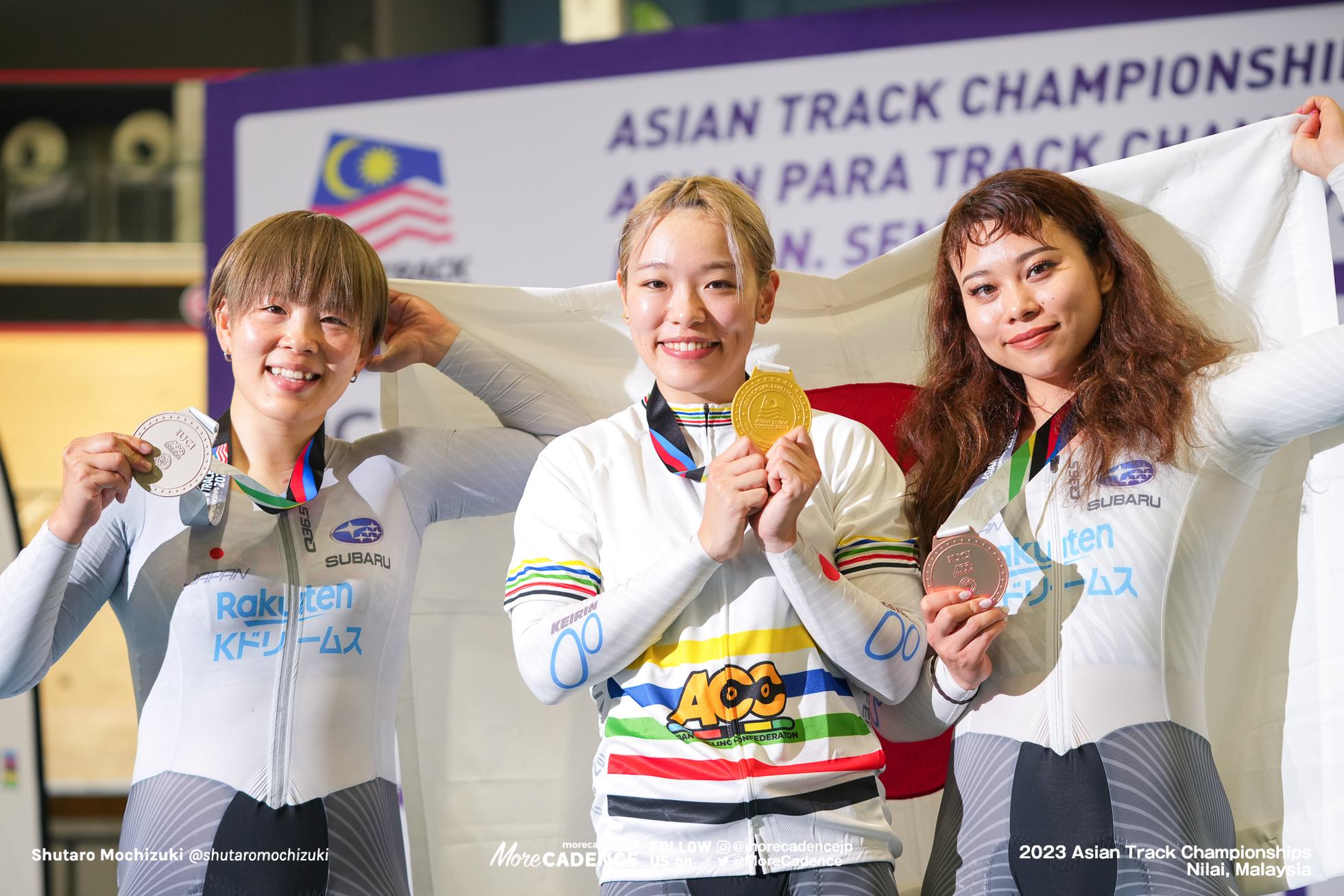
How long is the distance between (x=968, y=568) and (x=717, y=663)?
0.49m

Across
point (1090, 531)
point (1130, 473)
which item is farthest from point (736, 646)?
point (1130, 473)

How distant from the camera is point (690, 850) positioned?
1.80 meters

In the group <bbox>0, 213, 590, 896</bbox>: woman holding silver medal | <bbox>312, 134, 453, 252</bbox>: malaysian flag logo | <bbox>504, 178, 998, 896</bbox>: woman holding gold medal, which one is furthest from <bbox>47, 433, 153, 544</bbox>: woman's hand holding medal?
<bbox>312, 134, 453, 252</bbox>: malaysian flag logo

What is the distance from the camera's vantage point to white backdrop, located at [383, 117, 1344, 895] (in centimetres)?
238

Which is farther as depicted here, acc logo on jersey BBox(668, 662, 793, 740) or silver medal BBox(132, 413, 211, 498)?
silver medal BBox(132, 413, 211, 498)

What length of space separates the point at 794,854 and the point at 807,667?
0.98 ft

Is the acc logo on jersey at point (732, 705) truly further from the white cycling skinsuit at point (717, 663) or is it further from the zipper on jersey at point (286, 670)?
the zipper on jersey at point (286, 670)

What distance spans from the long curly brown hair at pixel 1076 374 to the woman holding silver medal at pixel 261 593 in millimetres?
1148

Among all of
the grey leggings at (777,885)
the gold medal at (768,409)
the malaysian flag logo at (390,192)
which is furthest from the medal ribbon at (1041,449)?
the malaysian flag logo at (390,192)

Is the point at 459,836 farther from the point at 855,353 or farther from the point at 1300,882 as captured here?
the point at 1300,882

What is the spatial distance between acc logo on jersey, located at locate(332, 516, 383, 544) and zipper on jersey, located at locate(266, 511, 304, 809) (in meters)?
0.09

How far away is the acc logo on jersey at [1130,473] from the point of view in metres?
2.09

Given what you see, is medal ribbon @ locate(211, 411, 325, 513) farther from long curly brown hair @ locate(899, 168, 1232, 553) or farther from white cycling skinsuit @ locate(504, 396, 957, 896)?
long curly brown hair @ locate(899, 168, 1232, 553)

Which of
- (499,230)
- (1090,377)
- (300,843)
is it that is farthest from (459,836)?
(499,230)
